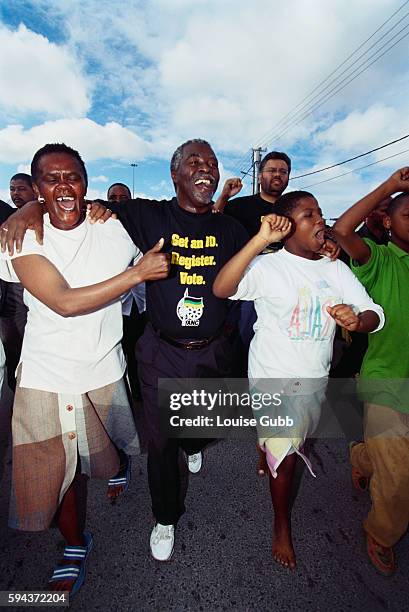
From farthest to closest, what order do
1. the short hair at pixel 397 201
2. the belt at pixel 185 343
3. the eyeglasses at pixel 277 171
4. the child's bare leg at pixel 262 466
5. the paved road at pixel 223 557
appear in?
the eyeglasses at pixel 277 171
the child's bare leg at pixel 262 466
the belt at pixel 185 343
the short hair at pixel 397 201
the paved road at pixel 223 557

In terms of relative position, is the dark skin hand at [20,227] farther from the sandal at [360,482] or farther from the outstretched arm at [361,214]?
the sandal at [360,482]

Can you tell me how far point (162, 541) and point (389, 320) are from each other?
5.83 feet

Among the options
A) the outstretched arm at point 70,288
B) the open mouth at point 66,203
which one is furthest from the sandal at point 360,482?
the open mouth at point 66,203

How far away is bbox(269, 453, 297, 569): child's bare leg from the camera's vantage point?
196 cm

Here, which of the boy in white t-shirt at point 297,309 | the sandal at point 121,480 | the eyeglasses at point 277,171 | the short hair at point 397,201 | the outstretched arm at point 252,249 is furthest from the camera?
the eyeglasses at point 277,171

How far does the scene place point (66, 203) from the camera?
1754mm

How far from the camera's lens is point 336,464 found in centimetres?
286

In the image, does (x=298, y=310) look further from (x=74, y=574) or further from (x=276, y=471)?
(x=74, y=574)

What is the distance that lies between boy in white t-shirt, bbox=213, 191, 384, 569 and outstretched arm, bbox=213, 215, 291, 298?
2cm

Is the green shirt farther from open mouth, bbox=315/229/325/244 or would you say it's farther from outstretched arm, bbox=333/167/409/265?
open mouth, bbox=315/229/325/244

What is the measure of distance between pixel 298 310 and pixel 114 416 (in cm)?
117

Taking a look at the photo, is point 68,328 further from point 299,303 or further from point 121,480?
point 121,480

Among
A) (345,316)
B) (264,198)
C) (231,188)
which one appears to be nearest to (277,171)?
(264,198)

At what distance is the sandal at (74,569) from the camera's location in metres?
1.85
